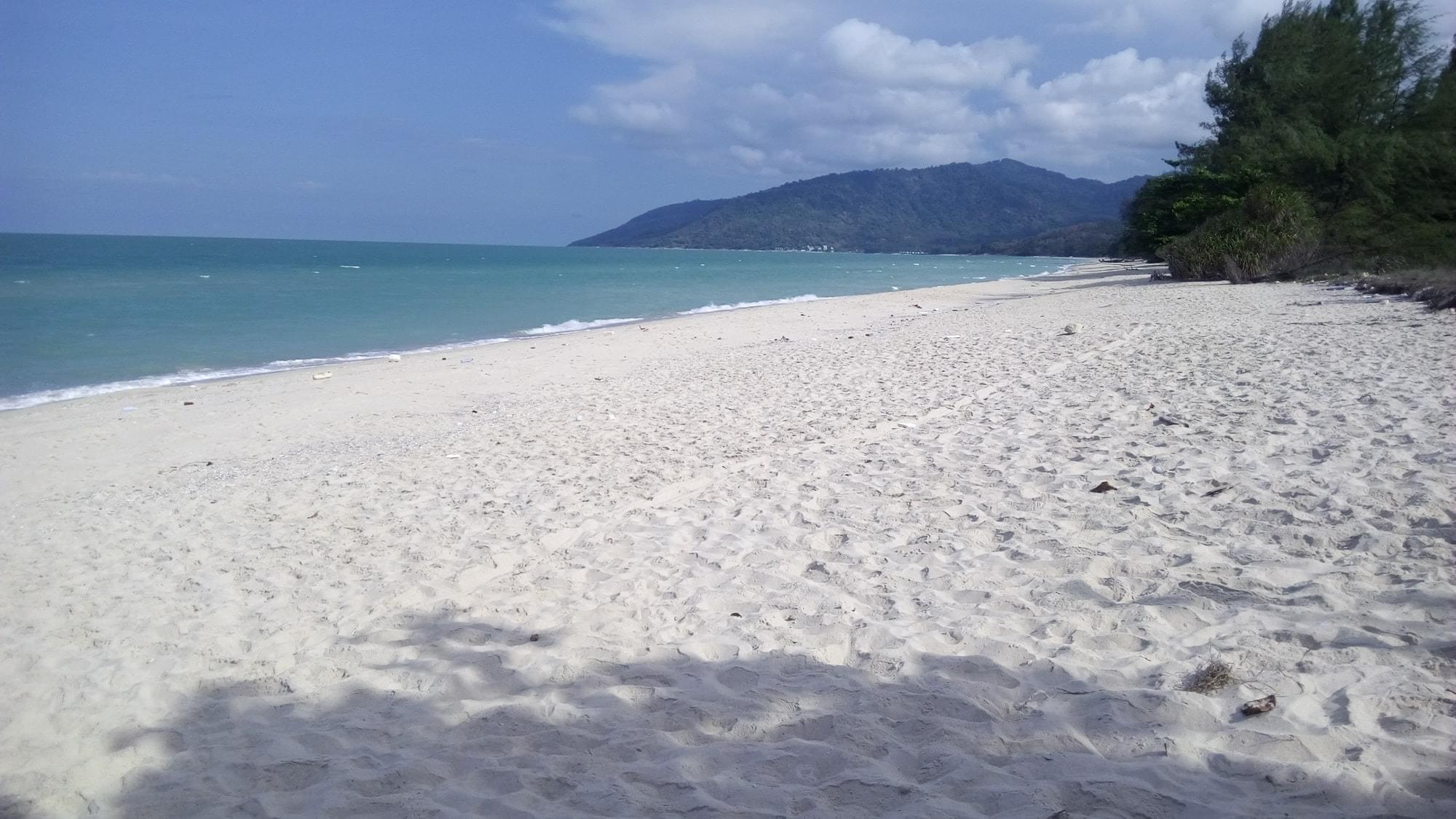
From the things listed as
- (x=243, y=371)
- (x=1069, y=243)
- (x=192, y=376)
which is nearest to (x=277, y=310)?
(x=243, y=371)

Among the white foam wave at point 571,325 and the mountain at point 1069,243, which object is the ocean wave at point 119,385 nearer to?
the white foam wave at point 571,325

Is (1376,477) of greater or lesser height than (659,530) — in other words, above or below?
above

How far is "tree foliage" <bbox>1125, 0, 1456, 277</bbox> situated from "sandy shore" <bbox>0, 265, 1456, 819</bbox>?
59.3 ft

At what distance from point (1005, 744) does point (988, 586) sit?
4.23 ft

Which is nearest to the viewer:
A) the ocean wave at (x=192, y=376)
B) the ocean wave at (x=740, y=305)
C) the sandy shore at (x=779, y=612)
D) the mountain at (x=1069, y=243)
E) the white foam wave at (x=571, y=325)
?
the sandy shore at (x=779, y=612)

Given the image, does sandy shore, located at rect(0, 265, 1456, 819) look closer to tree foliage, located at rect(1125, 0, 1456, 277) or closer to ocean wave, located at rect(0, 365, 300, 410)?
ocean wave, located at rect(0, 365, 300, 410)

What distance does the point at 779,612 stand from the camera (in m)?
3.94

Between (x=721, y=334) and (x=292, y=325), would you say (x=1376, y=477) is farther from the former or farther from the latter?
(x=292, y=325)

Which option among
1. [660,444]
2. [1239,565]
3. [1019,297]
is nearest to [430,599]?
[660,444]

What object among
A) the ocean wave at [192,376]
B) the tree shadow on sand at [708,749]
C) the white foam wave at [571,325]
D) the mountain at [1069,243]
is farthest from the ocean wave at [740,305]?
the mountain at [1069,243]

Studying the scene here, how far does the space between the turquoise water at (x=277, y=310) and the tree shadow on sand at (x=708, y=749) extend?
12.9m

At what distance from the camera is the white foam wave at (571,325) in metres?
22.4

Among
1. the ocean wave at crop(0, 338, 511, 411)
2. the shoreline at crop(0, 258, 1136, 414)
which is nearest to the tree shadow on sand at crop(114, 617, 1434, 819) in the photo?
the shoreline at crop(0, 258, 1136, 414)

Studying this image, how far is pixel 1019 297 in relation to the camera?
28953 millimetres
